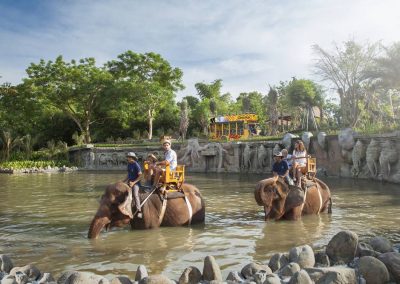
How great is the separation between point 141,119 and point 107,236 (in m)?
35.9

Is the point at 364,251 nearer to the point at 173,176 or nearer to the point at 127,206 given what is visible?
the point at 127,206

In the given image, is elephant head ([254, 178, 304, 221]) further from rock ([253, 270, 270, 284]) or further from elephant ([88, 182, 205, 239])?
rock ([253, 270, 270, 284])

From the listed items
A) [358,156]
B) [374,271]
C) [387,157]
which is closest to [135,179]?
[374,271]

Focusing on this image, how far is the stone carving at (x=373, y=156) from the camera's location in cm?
1958

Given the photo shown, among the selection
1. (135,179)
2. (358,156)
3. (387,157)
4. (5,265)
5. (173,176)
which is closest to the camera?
(5,265)

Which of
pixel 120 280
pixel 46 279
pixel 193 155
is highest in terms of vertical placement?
pixel 193 155

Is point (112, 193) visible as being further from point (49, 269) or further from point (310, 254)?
point (310, 254)

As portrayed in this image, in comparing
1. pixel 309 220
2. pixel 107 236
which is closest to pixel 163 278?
pixel 107 236

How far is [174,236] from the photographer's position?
27.6ft

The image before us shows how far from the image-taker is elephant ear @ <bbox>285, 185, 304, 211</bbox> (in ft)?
31.3

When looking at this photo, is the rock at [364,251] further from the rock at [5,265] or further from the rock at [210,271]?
the rock at [5,265]

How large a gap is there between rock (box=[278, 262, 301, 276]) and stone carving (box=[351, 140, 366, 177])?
53.7ft

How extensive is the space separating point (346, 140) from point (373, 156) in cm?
231

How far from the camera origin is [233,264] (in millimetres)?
6637
